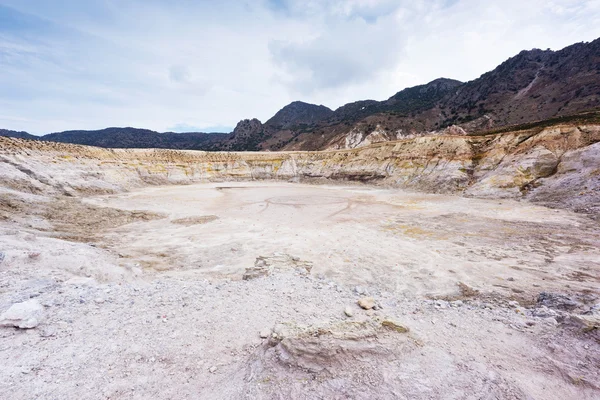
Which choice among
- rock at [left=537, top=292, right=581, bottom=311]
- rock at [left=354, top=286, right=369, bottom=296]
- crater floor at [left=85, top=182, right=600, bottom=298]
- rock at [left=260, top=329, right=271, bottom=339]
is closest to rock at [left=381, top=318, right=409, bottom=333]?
rock at [left=260, top=329, right=271, bottom=339]

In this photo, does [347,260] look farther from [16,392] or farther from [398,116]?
[398,116]

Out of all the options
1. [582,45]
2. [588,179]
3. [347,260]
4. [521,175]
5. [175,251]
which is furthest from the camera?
[582,45]

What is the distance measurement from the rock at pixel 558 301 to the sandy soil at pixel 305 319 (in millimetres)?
53

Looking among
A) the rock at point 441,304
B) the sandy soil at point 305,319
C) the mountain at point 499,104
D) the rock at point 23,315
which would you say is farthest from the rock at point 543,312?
the mountain at point 499,104

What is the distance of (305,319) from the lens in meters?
5.05

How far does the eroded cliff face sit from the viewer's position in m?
21.3

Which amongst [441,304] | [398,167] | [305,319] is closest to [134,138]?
[398,167]

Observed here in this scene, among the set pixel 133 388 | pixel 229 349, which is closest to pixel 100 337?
pixel 133 388

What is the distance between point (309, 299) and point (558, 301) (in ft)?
19.5

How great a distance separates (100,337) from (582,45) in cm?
12704

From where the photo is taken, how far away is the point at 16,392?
10.4ft

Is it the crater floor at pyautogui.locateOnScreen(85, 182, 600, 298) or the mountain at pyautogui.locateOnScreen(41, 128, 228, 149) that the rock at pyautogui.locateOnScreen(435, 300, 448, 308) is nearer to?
the crater floor at pyautogui.locateOnScreen(85, 182, 600, 298)

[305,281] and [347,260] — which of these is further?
[347,260]

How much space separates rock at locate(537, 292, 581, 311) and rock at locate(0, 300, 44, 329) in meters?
10.6
